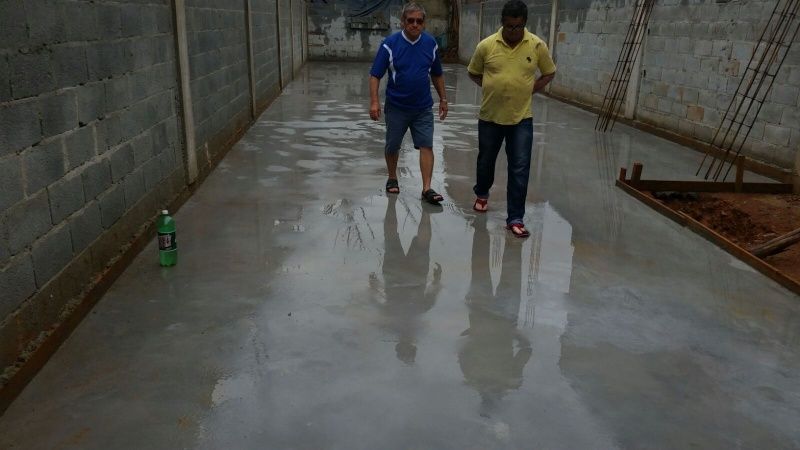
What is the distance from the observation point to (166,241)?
389cm

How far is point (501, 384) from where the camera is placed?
106 inches

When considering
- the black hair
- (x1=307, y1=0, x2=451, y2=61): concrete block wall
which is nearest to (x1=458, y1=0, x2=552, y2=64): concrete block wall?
(x1=307, y1=0, x2=451, y2=61): concrete block wall

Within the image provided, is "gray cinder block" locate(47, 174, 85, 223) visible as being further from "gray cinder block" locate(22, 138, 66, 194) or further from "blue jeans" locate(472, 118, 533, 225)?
"blue jeans" locate(472, 118, 533, 225)

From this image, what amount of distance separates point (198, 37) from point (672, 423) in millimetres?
5291

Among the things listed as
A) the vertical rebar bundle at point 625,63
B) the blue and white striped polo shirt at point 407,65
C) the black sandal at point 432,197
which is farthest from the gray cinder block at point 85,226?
the vertical rebar bundle at point 625,63

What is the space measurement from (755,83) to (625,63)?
117 inches

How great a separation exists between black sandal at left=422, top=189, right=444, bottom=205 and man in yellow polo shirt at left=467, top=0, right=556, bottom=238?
28.8 inches

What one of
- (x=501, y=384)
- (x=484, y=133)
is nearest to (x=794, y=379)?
(x=501, y=384)

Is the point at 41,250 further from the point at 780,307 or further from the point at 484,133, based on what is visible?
the point at 780,307

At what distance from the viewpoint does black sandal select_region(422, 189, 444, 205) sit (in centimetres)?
537

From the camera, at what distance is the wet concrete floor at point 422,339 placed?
240 centimetres

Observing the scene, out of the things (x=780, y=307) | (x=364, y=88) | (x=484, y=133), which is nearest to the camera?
(x=780, y=307)

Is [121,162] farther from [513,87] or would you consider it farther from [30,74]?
[513,87]

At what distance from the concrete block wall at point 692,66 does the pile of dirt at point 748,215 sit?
859mm
